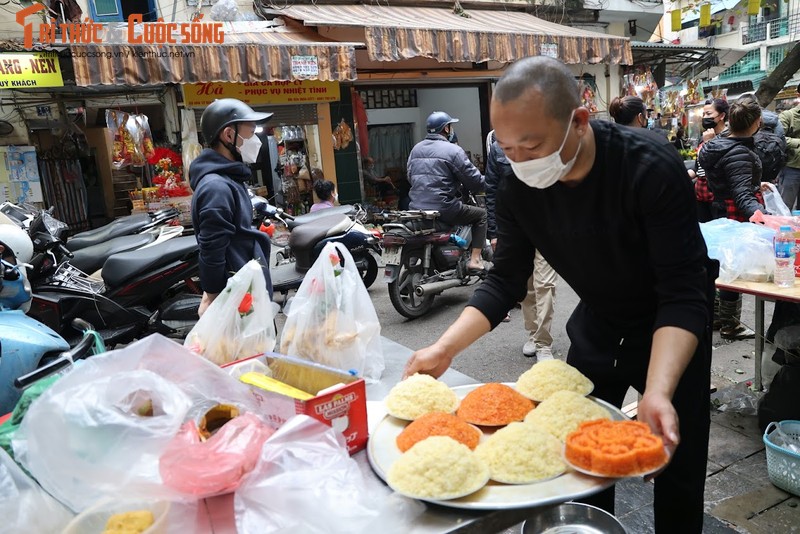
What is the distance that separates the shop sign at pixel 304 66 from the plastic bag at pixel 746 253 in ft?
19.5

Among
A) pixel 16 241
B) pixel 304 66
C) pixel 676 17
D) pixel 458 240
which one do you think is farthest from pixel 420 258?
pixel 676 17

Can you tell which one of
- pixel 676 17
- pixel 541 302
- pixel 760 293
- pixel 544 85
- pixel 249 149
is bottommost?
pixel 541 302

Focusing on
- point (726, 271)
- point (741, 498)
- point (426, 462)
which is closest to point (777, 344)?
point (726, 271)

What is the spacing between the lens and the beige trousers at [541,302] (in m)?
4.37

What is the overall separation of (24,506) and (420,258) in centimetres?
473

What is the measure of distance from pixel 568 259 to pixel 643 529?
1.50 m

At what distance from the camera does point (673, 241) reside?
156cm

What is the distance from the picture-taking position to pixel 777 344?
3.25 metres

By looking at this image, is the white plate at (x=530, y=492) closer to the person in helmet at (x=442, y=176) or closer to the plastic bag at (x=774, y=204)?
the plastic bag at (x=774, y=204)

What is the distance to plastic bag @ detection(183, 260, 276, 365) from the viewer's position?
84.4 inches

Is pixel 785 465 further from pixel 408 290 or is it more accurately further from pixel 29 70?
pixel 29 70

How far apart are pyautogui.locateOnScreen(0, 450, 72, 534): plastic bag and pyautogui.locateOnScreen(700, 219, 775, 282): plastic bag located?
10.5ft

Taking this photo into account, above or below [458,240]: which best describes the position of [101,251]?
above

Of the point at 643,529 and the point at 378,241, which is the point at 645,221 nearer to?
the point at 643,529
